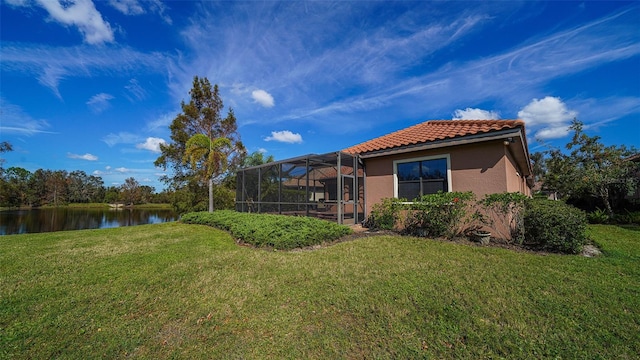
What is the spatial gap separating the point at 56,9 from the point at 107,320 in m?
9.59

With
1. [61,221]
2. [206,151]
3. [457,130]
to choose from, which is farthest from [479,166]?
[61,221]

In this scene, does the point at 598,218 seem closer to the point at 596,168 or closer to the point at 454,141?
the point at 596,168

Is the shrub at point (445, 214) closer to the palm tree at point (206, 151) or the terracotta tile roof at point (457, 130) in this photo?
the terracotta tile roof at point (457, 130)

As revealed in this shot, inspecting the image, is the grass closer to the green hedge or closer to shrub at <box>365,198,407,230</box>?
the green hedge

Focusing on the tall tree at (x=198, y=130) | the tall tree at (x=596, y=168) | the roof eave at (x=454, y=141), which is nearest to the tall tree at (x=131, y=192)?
the tall tree at (x=198, y=130)

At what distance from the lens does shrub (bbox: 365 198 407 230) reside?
764 cm

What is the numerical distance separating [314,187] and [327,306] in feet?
24.4

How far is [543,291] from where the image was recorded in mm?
3133

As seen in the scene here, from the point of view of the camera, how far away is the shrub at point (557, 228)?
485 cm

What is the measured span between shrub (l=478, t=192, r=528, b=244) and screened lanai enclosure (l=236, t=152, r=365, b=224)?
4103 mm

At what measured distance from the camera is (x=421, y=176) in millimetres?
7781

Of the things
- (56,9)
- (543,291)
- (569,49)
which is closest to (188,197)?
(56,9)

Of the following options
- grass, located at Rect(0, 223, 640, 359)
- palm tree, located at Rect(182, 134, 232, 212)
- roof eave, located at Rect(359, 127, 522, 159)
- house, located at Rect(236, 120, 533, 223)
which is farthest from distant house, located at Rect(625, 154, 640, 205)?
palm tree, located at Rect(182, 134, 232, 212)

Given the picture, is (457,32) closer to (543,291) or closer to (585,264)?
(585,264)
